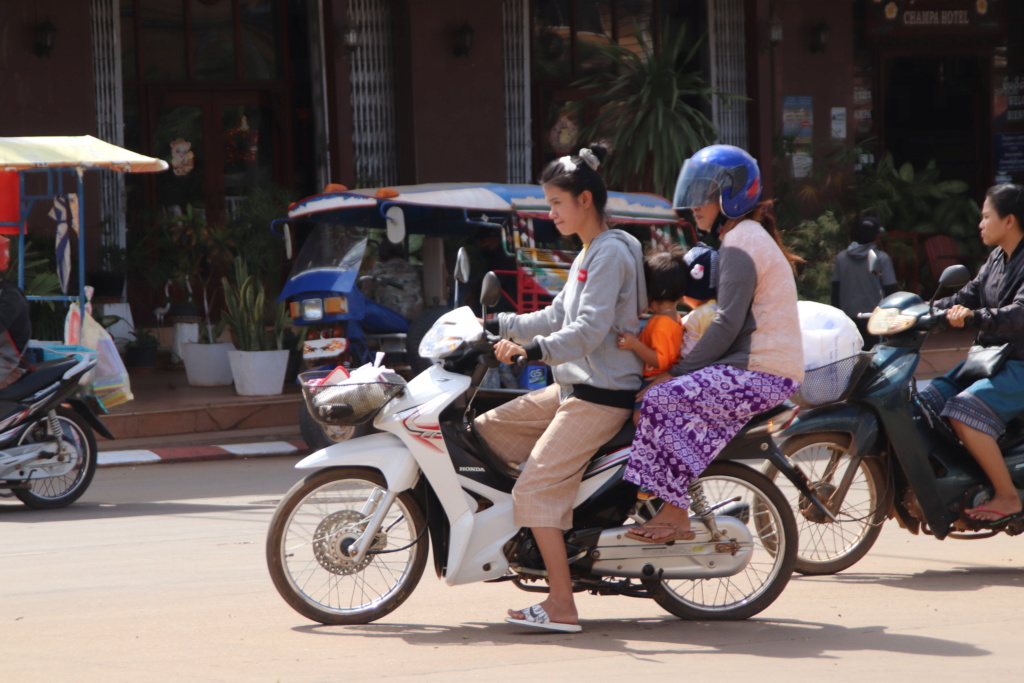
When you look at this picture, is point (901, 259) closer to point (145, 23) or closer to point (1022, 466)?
point (145, 23)

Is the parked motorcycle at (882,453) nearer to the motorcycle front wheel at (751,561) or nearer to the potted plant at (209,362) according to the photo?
the motorcycle front wheel at (751,561)

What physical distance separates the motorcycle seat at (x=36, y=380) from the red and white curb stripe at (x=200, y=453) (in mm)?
1666

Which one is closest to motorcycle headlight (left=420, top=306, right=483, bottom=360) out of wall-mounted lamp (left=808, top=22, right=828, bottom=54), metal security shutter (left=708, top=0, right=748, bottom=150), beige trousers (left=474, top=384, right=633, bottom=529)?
beige trousers (left=474, top=384, right=633, bottom=529)

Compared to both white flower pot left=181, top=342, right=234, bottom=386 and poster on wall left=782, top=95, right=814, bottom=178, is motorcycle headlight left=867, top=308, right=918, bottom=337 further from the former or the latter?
poster on wall left=782, top=95, right=814, bottom=178

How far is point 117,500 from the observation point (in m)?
8.34

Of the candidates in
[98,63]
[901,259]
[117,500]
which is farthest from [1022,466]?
[98,63]

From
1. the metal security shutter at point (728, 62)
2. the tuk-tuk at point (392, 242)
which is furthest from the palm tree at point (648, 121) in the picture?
the tuk-tuk at point (392, 242)

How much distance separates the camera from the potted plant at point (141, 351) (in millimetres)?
13094

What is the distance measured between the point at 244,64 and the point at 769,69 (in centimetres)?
633

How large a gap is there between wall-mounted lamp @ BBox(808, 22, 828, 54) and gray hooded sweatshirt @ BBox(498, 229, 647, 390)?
1224 centimetres

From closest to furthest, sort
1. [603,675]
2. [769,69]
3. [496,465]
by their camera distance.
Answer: [603,675] → [496,465] → [769,69]

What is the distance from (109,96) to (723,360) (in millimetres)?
10885

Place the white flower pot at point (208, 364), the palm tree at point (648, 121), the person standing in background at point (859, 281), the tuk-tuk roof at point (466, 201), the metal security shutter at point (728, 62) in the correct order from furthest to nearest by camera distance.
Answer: the metal security shutter at point (728, 62) → the palm tree at point (648, 121) → the white flower pot at point (208, 364) → the person standing in background at point (859, 281) → the tuk-tuk roof at point (466, 201)

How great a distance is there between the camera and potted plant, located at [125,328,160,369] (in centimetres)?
1309
